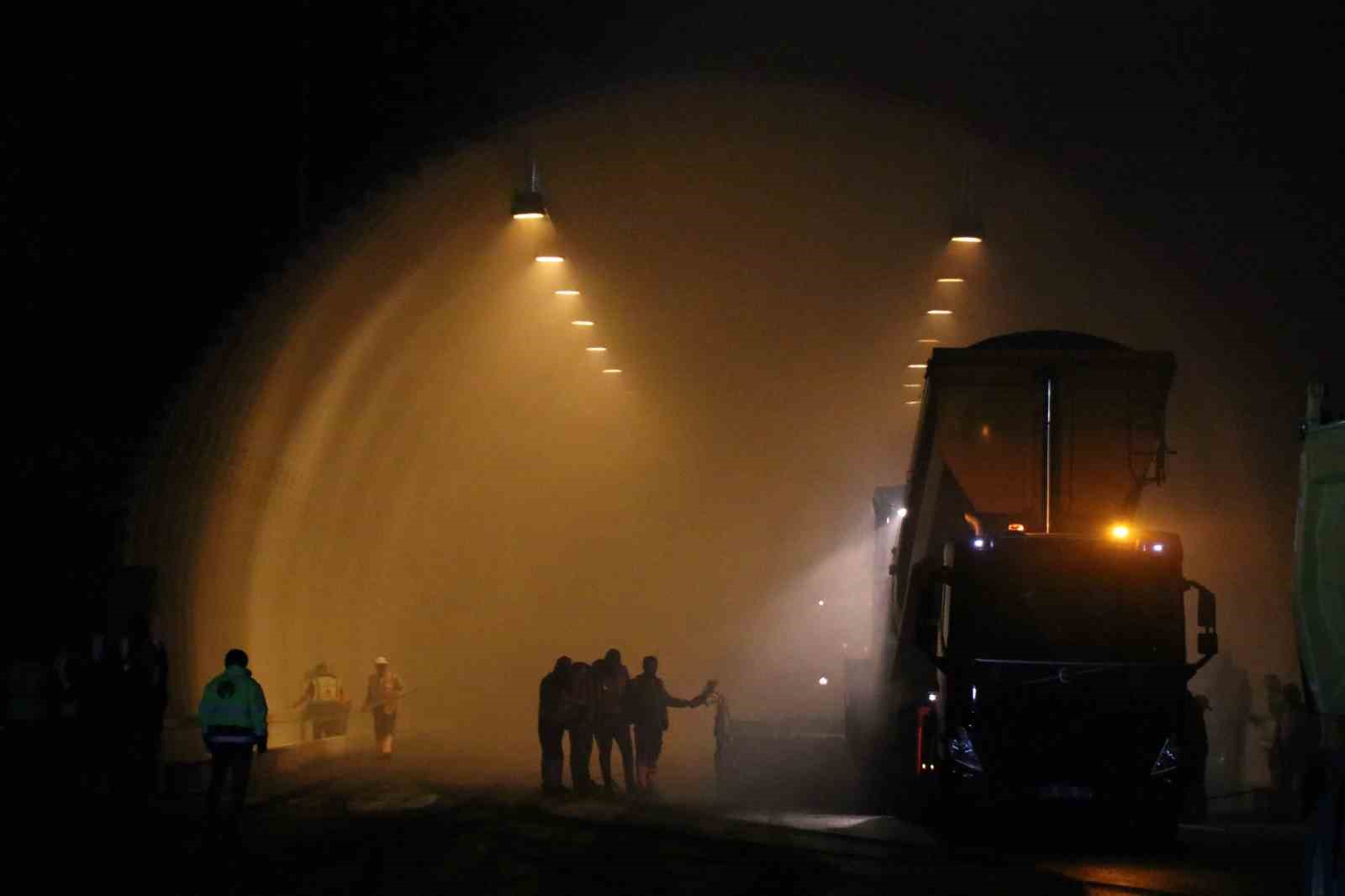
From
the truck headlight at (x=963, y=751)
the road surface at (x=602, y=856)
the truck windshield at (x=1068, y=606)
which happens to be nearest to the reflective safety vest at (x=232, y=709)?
the road surface at (x=602, y=856)

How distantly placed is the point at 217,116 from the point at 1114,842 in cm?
1713

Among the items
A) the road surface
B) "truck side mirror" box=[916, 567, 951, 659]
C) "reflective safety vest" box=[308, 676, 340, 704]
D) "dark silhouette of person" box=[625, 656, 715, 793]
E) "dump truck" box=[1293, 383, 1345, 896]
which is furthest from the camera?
"reflective safety vest" box=[308, 676, 340, 704]

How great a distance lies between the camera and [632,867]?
1764cm

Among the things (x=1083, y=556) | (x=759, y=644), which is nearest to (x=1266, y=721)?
(x=1083, y=556)

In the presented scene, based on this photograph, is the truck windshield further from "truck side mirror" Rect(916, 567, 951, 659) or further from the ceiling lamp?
the ceiling lamp

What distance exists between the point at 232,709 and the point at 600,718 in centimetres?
1066

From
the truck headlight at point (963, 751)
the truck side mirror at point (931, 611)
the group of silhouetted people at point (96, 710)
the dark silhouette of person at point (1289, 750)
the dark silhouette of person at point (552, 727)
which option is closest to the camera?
the truck headlight at point (963, 751)

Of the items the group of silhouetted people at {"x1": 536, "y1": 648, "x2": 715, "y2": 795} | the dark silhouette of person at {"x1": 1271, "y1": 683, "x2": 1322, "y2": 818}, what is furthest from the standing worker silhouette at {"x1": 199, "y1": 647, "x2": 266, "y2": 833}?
the dark silhouette of person at {"x1": 1271, "y1": 683, "x2": 1322, "y2": 818}

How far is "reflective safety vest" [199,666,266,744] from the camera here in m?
18.6

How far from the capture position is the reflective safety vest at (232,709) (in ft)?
60.9

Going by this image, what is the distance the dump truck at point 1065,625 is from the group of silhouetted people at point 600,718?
591 cm

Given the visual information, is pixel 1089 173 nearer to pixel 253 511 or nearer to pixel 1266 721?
pixel 1266 721

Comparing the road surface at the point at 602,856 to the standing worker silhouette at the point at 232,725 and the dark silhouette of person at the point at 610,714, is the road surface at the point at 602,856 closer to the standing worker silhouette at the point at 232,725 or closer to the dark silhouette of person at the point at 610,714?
the standing worker silhouette at the point at 232,725

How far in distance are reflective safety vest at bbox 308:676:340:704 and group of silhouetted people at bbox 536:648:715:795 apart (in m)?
10.7
